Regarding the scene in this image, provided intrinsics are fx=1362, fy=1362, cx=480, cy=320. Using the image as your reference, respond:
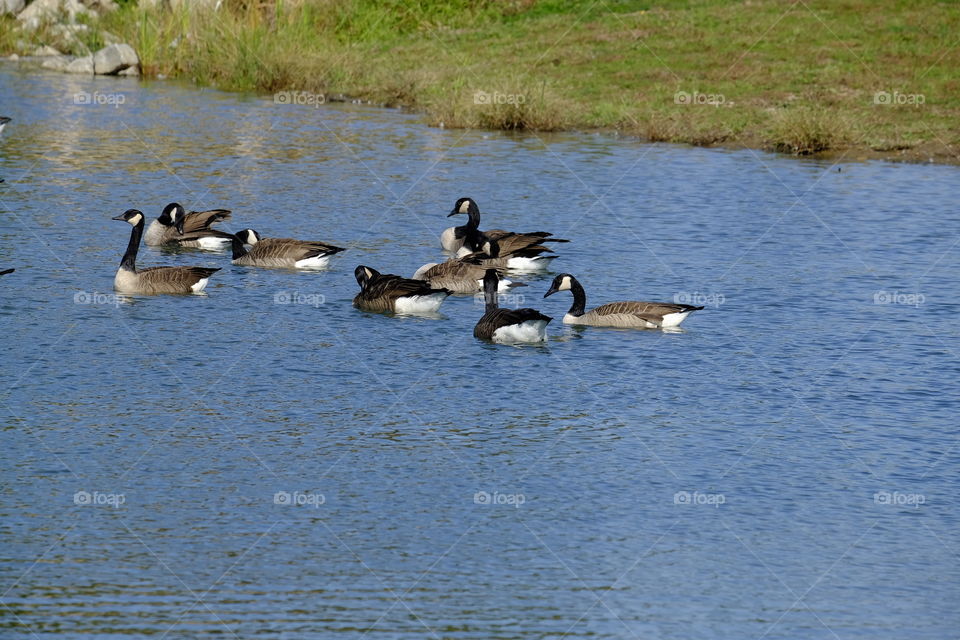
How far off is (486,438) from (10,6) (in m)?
46.1

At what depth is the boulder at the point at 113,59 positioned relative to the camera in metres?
44.9

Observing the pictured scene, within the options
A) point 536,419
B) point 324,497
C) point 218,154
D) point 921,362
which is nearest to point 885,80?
point 218,154

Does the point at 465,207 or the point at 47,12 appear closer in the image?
the point at 465,207

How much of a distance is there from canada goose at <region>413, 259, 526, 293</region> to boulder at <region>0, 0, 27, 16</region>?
129 feet

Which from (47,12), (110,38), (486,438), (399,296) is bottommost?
(486,438)

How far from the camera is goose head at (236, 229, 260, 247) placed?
68.1ft

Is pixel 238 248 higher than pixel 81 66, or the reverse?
pixel 81 66

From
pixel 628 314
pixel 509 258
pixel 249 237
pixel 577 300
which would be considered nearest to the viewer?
pixel 628 314

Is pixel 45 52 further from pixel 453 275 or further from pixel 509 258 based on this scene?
pixel 453 275

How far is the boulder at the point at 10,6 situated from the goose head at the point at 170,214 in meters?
34.7

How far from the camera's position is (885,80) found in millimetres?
35656

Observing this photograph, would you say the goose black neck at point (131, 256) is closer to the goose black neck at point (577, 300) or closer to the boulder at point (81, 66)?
the goose black neck at point (577, 300)

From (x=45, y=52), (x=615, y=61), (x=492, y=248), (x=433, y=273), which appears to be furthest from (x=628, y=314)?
(x=45, y=52)

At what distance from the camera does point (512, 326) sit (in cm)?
1609
